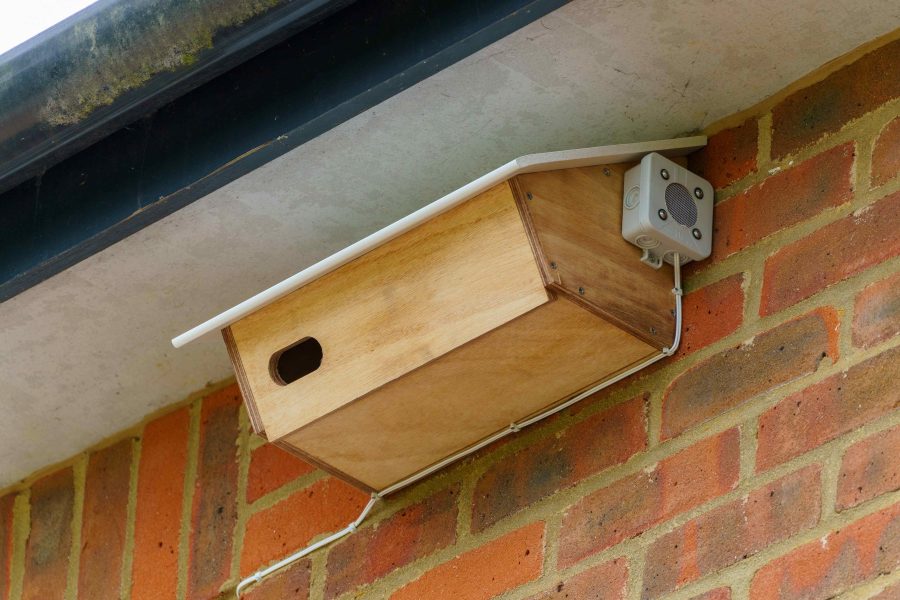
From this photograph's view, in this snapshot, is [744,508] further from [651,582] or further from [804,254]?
[804,254]

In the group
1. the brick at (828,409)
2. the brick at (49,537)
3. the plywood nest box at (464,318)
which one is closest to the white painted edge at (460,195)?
the plywood nest box at (464,318)

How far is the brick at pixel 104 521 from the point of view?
2393 millimetres

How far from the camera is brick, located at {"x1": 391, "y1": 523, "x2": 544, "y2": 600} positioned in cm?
192

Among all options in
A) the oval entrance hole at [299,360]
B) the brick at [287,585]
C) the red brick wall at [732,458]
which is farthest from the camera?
the brick at [287,585]

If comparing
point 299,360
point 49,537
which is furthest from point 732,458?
point 49,537

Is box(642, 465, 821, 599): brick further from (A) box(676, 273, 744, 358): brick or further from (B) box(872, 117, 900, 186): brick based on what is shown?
(B) box(872, 117, 900, 186): brick

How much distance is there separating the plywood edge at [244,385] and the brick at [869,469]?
0.65 metres

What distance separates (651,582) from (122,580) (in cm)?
90

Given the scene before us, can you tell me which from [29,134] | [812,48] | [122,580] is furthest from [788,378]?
[122,580]

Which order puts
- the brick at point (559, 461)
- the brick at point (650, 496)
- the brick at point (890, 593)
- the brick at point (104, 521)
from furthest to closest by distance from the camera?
the brick at point (104, 521) → the brick at point (559, 461) → the brick at point (650, 496) → the brick at point (890, 593)

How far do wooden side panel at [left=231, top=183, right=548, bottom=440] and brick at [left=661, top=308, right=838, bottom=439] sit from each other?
8.6 inches

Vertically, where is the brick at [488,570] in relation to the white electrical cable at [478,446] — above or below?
below

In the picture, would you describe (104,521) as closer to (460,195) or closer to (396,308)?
(396,308)

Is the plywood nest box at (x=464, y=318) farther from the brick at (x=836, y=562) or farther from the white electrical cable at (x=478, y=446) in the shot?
the brick at (x=836, y=562)
